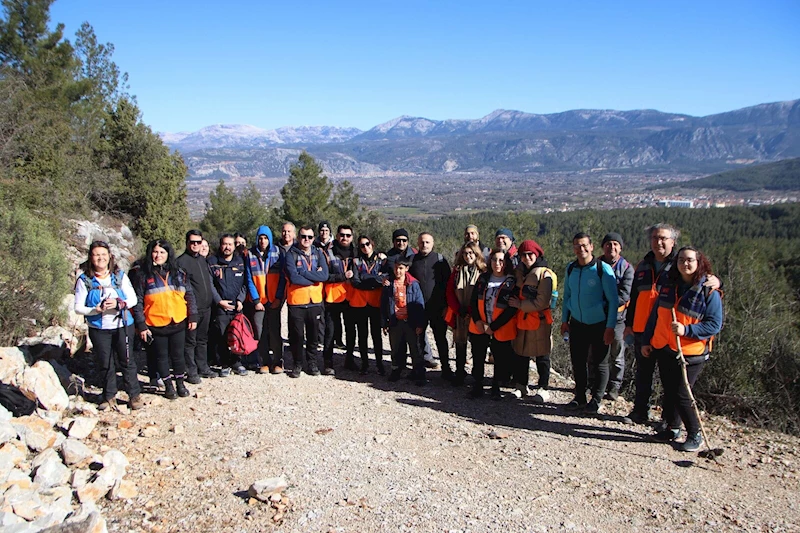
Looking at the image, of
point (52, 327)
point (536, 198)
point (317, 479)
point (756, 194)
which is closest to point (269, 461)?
point (317, 479)

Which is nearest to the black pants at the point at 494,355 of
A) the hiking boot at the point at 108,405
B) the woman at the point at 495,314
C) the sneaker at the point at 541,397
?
the woman at the point at 495,314

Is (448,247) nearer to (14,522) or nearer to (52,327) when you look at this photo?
(52,327)

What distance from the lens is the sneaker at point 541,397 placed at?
6.17m

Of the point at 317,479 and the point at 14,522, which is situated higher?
the point at 14,522

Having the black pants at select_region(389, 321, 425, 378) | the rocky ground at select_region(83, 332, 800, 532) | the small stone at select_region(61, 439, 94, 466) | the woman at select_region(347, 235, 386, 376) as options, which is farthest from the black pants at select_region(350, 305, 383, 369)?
the small stone at select_region(61, 439, 94, 466)

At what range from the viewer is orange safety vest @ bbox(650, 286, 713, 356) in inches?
185

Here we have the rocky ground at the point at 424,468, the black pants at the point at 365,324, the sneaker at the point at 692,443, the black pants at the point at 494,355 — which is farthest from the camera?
the black pants at the point at 365,324

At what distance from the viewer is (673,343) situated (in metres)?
4.77

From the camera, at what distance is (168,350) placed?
5.79 m

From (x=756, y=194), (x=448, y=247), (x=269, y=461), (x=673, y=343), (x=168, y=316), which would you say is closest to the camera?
(x=269, y=461)

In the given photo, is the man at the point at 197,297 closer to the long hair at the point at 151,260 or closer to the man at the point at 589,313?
the long hair at the point at 151,260

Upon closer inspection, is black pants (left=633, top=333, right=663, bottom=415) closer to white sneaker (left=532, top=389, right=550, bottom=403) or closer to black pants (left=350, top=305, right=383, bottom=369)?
white sneaker (left=532, top=389, right=550, bottom=403)

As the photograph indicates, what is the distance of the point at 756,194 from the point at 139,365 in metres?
173

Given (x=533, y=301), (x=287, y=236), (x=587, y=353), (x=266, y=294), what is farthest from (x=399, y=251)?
(x=587, y=353)
